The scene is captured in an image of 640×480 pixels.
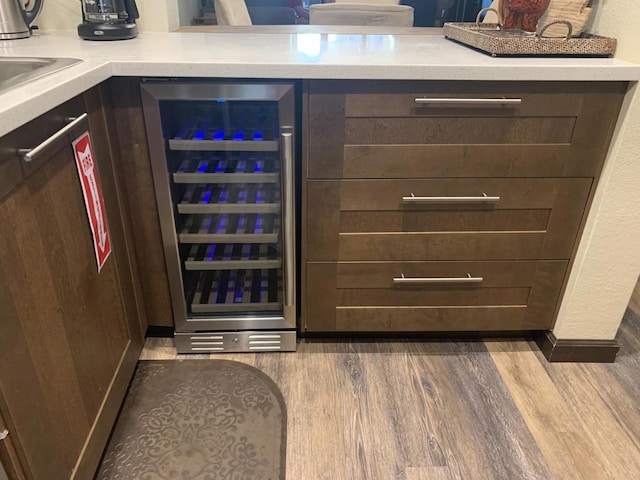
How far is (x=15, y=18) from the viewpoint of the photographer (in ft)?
5.16

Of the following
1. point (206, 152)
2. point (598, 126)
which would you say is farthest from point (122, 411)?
point (598, 126)

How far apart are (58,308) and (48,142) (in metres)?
0.34

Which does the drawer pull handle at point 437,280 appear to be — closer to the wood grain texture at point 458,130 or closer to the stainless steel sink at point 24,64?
the wood grain texture at point 458,130

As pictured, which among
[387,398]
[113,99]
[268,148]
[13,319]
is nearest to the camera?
[13,319]

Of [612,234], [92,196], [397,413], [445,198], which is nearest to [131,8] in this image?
[92,196]

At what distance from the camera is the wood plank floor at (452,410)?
1319mm

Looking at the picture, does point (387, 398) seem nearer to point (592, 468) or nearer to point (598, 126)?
point (592, 468)

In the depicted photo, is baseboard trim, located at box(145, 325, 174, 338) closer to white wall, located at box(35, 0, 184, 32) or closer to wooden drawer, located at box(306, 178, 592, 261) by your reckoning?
wooden drawer, located at box(306, 178, 592, 261)

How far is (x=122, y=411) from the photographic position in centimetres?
144

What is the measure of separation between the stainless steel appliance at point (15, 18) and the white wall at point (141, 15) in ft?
0.38

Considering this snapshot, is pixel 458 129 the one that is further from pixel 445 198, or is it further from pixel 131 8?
pixel 131 8

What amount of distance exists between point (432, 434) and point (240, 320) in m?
0.70

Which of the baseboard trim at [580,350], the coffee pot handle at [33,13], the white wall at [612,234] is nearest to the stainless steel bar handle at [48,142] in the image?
the coffee pot handle at [33,13]

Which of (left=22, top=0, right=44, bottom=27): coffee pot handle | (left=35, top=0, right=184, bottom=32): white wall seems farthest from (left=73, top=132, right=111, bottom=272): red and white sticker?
(left=35, top=0, right=184, bottom=32): white wall
